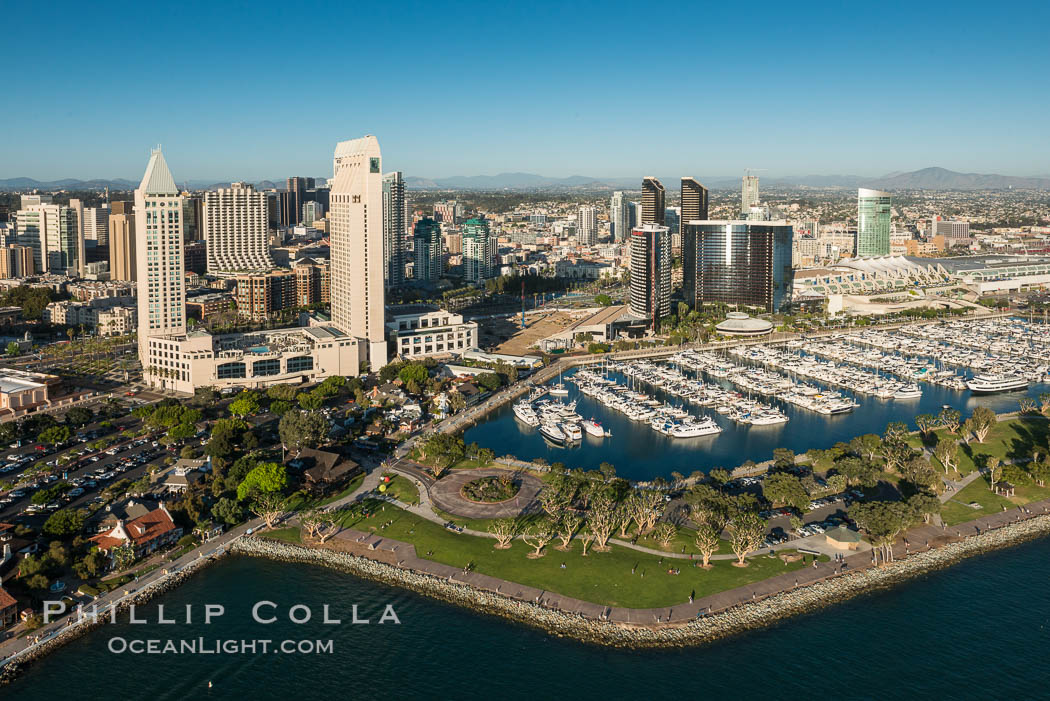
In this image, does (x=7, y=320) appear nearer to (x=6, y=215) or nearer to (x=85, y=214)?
(x=85, y=214)

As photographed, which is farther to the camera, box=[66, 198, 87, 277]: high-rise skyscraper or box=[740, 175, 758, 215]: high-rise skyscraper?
box=[740, 175, 758, 215]: high-rise skyscraper

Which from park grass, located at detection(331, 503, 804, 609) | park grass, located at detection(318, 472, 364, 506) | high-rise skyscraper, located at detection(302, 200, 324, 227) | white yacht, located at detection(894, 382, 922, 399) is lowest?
park grass, located at detection(331, 503, 804, 609)

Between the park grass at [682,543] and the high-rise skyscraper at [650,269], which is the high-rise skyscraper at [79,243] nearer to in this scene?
the high-rise skyscraper at [650,269]

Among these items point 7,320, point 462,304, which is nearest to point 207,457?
point 7,320

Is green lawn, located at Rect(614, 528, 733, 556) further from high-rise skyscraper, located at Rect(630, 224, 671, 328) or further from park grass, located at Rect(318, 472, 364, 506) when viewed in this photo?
high-rise skyscraper, located at Rect(630, 224, 671, 328)

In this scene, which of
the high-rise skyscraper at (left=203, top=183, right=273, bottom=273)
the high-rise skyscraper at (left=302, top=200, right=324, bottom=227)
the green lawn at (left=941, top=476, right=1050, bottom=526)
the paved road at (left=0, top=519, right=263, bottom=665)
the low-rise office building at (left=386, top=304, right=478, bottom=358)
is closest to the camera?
the paved road at (left=0, top=519, right=263, bottom=665)

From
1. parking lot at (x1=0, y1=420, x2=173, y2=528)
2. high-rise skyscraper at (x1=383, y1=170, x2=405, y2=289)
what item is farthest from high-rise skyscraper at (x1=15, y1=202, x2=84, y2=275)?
parking lot at (x1=0, y1=420, x2=173, y2=528)

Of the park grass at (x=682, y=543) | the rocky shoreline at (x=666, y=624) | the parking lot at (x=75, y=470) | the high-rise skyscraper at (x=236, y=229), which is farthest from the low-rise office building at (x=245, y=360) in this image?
the high-rise skyscraper at (x=236, y=229)
